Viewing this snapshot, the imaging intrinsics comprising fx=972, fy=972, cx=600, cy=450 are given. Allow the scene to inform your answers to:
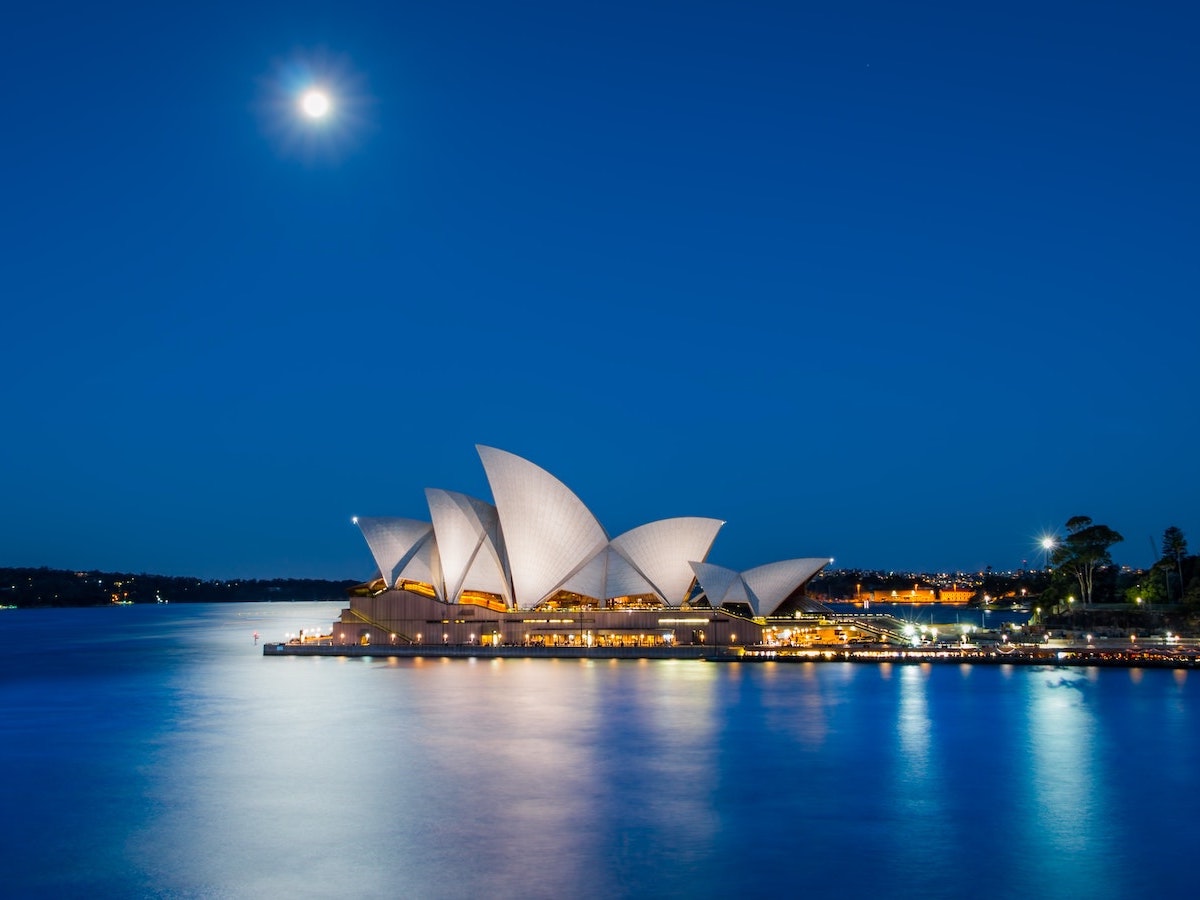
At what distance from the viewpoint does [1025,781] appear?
75.9ft

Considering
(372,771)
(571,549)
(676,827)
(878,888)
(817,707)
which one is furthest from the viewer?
(571,549)

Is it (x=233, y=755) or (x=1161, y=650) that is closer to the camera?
(x=233, y=755)

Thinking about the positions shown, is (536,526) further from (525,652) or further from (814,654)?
(814,654)

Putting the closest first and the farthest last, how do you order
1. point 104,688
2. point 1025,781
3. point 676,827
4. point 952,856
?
point 952,856, point 676,827, point 1025,781, point 104,688

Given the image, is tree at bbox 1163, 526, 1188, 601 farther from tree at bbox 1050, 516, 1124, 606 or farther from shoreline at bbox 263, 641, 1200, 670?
shoreline at bbox 263, 641, 1200, 670

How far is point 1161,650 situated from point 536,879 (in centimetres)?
4313

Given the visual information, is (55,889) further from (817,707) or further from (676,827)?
(817,707)

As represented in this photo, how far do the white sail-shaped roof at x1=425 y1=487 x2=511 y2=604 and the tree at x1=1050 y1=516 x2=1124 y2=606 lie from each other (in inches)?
1681

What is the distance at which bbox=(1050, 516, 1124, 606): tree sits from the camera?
69406mm

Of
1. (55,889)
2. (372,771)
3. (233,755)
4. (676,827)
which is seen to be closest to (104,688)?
(233,755)

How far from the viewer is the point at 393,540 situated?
55.6 m

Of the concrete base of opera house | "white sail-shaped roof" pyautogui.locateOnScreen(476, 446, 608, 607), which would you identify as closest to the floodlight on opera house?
"white sail-shaped roof" pyautogui.locateOnScreen(476, 446, 608, 607)

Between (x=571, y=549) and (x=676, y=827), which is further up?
(x=571, y=549)

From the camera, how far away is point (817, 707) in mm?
34094
